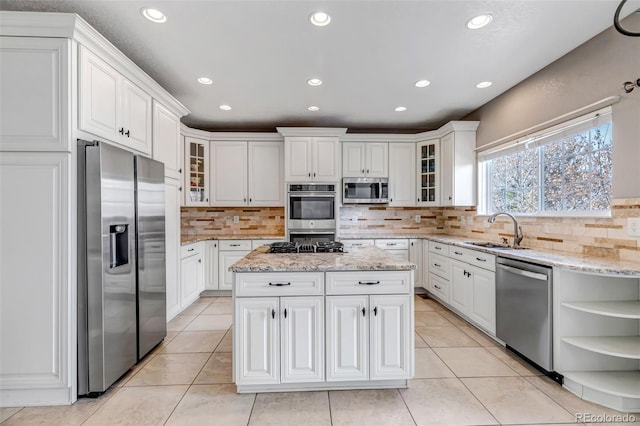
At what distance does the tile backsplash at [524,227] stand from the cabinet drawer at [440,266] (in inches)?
22.7

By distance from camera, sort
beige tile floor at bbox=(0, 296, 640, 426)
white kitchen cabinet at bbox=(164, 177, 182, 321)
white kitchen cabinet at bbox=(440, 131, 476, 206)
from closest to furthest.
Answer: beige tile floor at bbox=(0, 296, 640, 426) → white kitchen cabinet at bbox=(164, 177, 182, 321) → white kitchen cabinet at bbox=(440, 131, 476, 206)

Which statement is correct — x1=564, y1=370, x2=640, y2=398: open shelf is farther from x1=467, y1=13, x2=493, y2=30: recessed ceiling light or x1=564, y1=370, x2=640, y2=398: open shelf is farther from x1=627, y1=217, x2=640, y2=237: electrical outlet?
x1=467, y1=13, x2=493, y2=30: recessed ceiling light

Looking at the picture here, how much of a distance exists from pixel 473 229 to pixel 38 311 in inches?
175

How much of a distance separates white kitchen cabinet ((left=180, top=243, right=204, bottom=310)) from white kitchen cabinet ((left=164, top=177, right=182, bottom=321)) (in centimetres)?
16

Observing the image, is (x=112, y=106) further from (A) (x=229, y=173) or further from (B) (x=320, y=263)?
(A) (x=229, y=173)

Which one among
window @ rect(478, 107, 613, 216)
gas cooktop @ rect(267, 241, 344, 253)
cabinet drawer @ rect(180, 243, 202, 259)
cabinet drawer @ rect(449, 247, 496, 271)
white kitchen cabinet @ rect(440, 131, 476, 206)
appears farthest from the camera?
white kitchen cabinet @ rect(440, 131, 476, 206)

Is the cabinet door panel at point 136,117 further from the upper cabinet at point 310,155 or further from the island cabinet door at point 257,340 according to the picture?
the upper cabinet at point 310,155

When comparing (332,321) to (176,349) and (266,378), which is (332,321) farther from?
(176,349)

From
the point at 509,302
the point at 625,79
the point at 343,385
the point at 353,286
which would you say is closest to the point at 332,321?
the point at 353,286

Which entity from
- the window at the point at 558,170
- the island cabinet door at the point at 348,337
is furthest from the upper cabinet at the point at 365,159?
the island cabinet door at the point at 348,337

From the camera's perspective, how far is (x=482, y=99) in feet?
11.9

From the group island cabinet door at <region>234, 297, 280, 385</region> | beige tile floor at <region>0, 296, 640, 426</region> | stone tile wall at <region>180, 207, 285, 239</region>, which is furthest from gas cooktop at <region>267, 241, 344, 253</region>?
stone tile wall at <region>180, 207, 285, 239</region>

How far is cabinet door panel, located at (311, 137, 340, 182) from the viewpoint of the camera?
4.29 meters

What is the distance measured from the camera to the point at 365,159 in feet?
15.0
